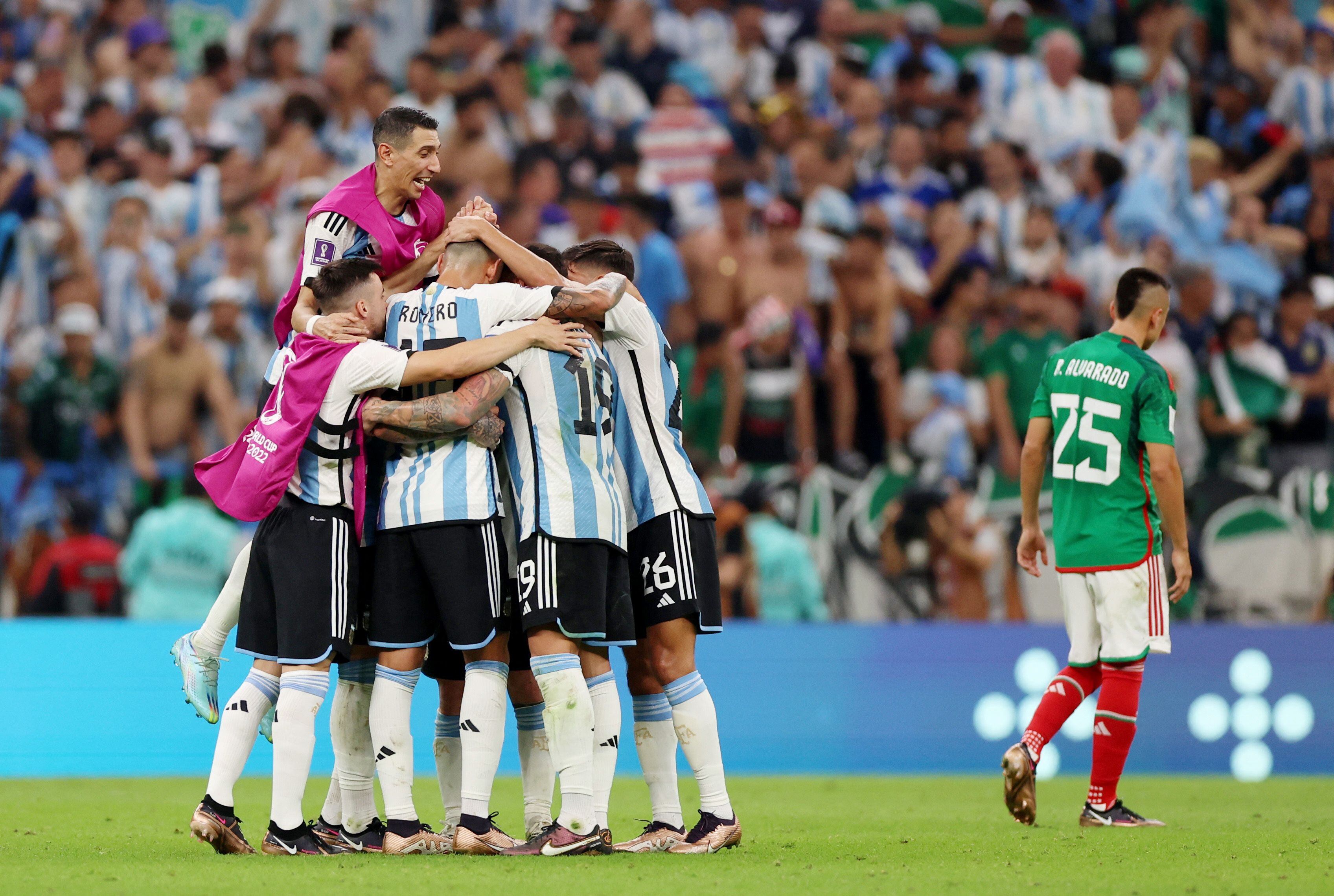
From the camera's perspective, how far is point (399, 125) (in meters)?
6.85

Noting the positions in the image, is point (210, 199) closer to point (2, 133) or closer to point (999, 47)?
point (2, 133)

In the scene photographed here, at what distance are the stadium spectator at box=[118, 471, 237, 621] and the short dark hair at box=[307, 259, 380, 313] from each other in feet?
16.7

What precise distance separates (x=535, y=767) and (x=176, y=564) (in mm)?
5391

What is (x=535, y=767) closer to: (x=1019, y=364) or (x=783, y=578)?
(x=783, y=578)

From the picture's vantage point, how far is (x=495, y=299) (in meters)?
6.31

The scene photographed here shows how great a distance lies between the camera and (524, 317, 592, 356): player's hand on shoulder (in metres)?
6.16

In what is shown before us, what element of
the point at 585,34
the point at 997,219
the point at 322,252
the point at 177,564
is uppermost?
the point at 585,34

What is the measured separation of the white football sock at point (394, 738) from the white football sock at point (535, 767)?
51cm

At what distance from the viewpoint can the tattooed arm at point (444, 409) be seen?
605 cm

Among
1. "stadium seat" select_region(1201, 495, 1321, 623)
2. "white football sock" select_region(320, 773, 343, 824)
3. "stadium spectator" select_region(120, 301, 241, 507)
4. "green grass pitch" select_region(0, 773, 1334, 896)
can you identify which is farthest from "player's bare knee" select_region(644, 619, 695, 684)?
"stadium seat" select_region(1201, 495, 1321, 623)

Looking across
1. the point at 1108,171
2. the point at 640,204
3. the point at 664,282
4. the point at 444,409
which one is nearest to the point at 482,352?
the point at 444,409

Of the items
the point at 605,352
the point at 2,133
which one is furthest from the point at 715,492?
the point at 2,133

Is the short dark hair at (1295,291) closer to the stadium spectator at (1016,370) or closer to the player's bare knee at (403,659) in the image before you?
the stadium spectator at (1016,370)

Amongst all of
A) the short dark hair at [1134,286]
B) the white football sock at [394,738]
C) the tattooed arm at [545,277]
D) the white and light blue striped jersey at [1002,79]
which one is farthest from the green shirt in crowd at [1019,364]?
the white football sock at [394,738]
